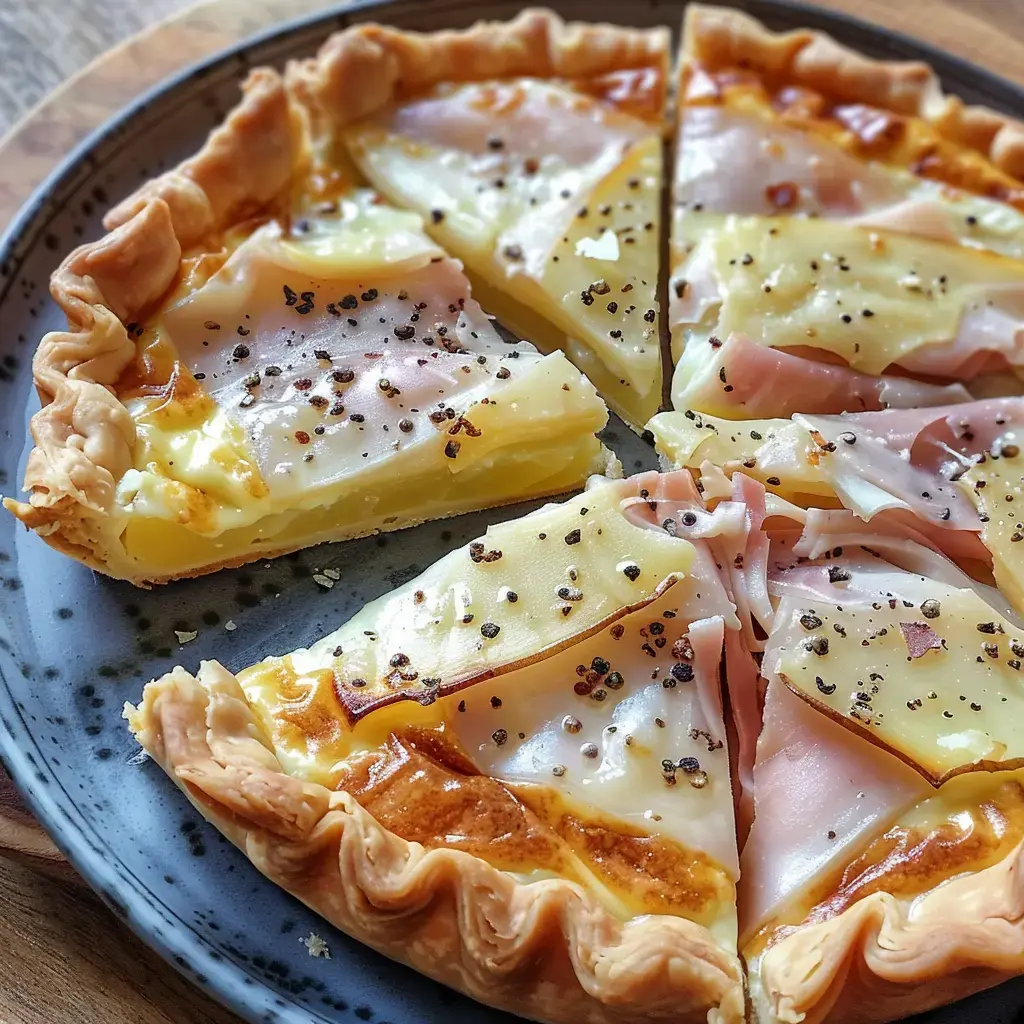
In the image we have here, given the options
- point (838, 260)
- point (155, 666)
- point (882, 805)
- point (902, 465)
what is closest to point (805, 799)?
point (882, 805)

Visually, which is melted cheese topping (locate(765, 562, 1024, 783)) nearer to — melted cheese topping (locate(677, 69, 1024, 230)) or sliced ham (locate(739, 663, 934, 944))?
sliced ham (locate(739, 663, 934, 944))

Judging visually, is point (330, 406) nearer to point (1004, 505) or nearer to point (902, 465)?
point (902, 465)

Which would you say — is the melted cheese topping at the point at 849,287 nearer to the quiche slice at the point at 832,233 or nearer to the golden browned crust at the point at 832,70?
the quiche slice at the point at 832,233

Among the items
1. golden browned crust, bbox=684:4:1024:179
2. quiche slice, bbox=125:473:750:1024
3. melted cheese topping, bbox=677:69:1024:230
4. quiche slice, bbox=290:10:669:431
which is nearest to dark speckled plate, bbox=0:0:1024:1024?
quiche slice, bbox=125:473:750:1024

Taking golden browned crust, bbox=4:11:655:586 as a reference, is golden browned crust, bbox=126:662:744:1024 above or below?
below

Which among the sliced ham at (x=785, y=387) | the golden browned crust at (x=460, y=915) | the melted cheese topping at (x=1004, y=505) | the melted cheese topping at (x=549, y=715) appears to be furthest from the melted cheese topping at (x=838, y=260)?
the golden browned crust at (x=460, y=915)
